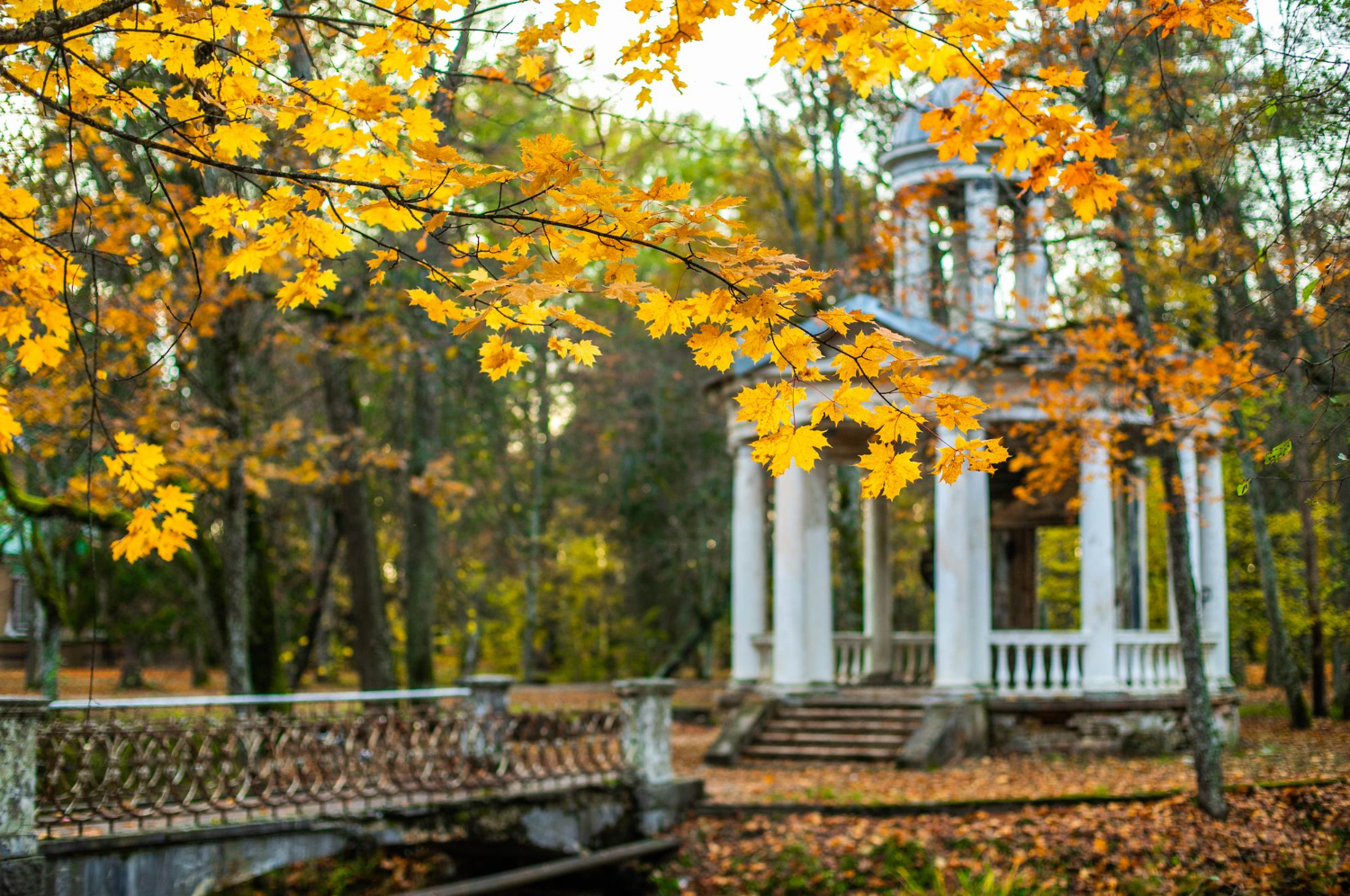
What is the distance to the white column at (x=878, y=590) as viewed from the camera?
65.4 feet

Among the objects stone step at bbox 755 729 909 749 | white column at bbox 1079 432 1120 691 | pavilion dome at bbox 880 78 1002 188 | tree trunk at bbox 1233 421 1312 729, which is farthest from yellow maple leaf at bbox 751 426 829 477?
tree trunk at bbox 1233 421 1312 729

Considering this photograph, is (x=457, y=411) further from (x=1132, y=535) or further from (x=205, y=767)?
(x=205, y=767)

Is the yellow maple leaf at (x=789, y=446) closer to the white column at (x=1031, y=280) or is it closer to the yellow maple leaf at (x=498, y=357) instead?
the yellow maple leaf at (x=498, y=357)

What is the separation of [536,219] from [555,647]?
32164 millimetres

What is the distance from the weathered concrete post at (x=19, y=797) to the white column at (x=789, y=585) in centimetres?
981

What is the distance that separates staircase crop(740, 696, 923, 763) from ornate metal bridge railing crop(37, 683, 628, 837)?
9.72ft

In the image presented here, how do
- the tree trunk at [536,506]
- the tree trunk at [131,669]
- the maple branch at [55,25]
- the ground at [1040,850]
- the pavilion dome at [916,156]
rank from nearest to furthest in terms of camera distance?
the maple branch at [55,25], the ground at [1040,850], the pavilion dome at [916,156], the tree trunk at [131,669], the tree trunk at [536,506]

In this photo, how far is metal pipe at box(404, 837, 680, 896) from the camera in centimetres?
1059

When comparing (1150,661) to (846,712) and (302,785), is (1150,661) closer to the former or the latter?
(846,712)

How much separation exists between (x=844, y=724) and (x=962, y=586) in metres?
2.34

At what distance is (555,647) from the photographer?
35.4 metres

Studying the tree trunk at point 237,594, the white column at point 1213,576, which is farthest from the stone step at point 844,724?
the tree trunk at point 237,594

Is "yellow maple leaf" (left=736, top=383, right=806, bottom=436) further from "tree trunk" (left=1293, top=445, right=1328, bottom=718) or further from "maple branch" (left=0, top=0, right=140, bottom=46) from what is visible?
"tree trunk" (left=1293, top=445, right=1328, bottom=718)

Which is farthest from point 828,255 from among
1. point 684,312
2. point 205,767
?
point 684,312
